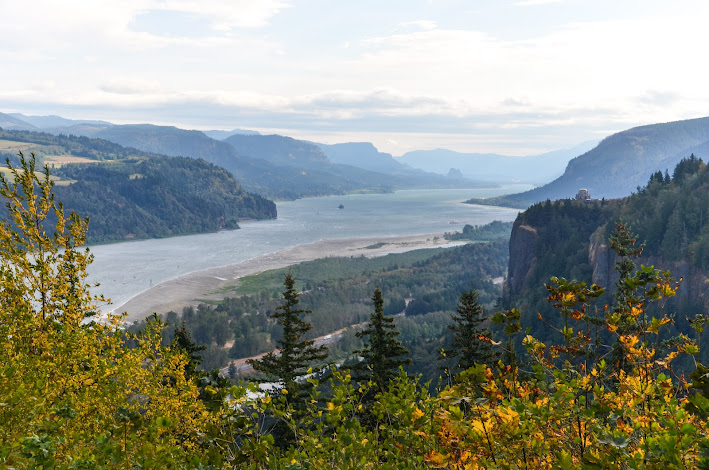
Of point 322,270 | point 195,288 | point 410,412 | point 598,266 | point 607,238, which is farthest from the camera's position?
point 322,270

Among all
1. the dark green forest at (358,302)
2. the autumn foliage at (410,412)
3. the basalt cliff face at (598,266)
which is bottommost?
the dark green forest at (358,302)

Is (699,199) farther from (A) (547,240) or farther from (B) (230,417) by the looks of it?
(B) (230,417)

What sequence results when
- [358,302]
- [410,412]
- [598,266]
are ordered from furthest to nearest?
[358,302]
[598,266]
[410,412]

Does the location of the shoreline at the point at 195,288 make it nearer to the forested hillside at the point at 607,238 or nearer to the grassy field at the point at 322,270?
the grassy field at the point at 322,270

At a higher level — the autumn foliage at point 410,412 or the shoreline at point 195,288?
the autumn foliage at point 410,412

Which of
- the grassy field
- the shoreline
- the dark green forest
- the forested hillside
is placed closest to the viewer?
the forested hillside

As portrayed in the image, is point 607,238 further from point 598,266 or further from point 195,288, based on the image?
point 195,288

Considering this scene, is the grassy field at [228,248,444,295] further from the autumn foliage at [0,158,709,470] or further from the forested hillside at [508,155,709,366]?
the autumn foliage at [0,158,709,470]

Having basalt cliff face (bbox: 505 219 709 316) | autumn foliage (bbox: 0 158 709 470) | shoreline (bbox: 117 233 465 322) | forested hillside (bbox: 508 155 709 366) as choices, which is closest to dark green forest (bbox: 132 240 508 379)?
shoreline (bbox: 117 233 465 322)

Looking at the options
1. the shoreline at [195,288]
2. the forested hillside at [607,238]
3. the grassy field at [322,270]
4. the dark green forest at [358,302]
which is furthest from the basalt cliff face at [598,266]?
the shoreline at [195,288]

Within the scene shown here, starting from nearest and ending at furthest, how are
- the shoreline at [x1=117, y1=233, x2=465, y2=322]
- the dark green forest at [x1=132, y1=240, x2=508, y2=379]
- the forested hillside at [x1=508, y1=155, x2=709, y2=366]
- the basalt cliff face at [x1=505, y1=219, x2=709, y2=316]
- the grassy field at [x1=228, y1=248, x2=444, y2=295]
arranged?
the basalt cliff face at [x1=505, y1=219, x2=709, y2=316], the forested hillside at [x1=508, y1=155, x2=709, y2=366], the dark green forest at [x1=132, y1=240, x2=508, y2=379], the shoreline at [x1=117, y1=233, x2=465, y2=322], the grassy field at [x1=228, y1=248, x2=444, y2=295]

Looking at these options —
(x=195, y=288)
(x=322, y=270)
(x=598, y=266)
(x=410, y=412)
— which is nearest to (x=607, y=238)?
(x=598, y=266)

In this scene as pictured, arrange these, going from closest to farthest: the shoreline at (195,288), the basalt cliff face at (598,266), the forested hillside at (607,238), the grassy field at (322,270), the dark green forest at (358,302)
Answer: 1. the basalt cliff face at (598,266)
2. the forested hillside at (607,238)
3. the dark green forest at (358,302)
4. the shoreline at (195,288)
5. the grassy field at (322,270)

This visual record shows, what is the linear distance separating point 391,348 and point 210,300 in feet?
353
